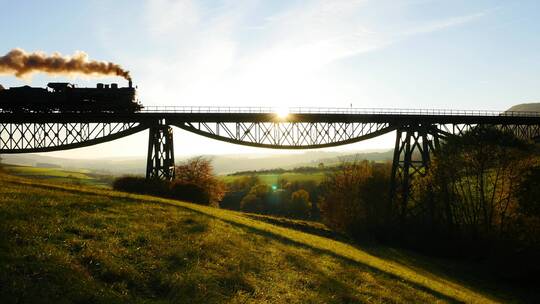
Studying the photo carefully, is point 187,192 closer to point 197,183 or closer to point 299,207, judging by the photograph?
point 197,183

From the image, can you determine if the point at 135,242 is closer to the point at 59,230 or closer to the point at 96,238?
the point at 96,238

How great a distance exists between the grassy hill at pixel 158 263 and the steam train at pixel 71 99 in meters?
18.0

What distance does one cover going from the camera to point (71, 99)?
120ft

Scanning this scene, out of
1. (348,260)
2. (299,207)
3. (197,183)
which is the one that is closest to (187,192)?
(197,183)

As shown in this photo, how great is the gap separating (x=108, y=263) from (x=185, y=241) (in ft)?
14.0

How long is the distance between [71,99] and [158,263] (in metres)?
29.1

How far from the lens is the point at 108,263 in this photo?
467 inches

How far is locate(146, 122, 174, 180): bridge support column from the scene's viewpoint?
1403 inches

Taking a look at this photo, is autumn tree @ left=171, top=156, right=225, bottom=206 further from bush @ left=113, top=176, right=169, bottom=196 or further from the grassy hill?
the grassy hill

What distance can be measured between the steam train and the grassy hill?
17973 mm

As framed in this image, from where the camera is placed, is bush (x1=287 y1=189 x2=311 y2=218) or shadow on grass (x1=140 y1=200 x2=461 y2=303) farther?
bush (x1=287 y1=189 x2=311 y2=218)

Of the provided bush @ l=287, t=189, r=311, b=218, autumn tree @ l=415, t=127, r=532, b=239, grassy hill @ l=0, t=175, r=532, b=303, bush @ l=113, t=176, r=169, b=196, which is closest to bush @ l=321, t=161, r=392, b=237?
autumn tree @ l=415, t=127, r=532, b=239

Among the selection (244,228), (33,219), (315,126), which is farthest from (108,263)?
(315,126)

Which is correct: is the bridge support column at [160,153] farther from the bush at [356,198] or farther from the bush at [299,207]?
the bush at [299,207]
